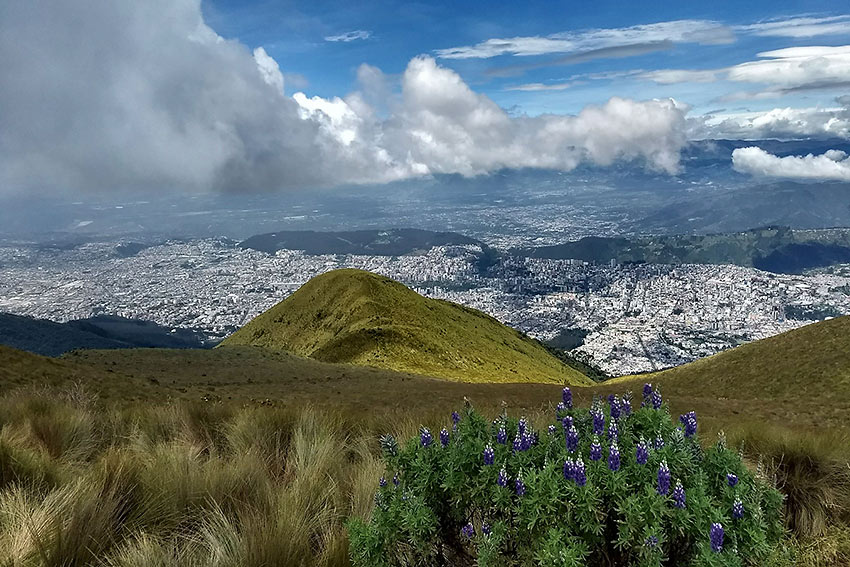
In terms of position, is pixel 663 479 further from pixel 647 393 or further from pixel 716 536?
pixel 647 393

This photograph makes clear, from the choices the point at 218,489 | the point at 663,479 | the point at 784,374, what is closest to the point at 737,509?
the point at 663,479

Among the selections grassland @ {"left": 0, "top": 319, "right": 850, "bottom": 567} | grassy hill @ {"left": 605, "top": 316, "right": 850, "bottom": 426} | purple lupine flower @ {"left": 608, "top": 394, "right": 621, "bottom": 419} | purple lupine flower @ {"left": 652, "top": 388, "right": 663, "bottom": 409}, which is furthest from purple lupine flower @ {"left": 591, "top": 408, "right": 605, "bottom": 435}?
grassy hill @ {"left": 605, "top": 316, "right": 850, "bottom": 426}

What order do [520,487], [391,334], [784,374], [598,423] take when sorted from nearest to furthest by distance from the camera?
[520,487]
[598,423]
[784,374]
[391,334]

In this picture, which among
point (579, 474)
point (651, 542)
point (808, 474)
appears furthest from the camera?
point (808, 474)

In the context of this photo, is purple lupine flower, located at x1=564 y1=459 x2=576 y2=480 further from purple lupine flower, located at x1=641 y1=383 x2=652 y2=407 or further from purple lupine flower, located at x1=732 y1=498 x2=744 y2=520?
purple lupine flower, located at x1=641 y1=383 x2=652 y2=407

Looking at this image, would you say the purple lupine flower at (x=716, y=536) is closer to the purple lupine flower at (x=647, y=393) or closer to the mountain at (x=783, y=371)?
the purple lupine flower at (x=647, y=393)

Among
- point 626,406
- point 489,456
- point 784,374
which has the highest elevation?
point 489,456

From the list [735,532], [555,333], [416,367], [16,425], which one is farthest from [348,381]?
[555,333]
